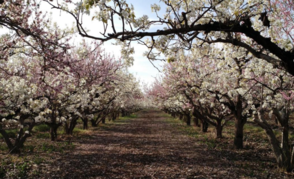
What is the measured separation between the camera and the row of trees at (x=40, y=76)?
264 inches

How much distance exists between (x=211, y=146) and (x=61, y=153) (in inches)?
389

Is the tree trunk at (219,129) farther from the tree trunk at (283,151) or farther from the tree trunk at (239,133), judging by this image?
the tree trunk at (283,151)

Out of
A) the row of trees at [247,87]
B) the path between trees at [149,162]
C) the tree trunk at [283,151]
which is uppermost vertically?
the row of trees at [247,87]

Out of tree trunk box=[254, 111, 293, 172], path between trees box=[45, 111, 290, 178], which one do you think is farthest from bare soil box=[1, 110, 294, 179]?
tree trunk box=[254, 111, 293, 172]

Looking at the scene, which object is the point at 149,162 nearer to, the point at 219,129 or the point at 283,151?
the point at 283,151

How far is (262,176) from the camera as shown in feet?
30.2

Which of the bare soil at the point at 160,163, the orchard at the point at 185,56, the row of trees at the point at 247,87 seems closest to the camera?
the orchard at the point at 185,56

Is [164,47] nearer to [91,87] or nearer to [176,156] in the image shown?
[176,156]

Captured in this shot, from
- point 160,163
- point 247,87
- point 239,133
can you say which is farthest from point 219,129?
point 160,163

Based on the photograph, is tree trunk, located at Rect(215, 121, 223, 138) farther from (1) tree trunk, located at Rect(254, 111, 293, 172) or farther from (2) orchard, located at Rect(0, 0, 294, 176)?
(1) tree trunk, located at Rect(254, 111, 293, 172)

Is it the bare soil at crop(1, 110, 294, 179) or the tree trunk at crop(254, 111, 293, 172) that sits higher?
the tree trunk at crop(254, 111, 293, 172)

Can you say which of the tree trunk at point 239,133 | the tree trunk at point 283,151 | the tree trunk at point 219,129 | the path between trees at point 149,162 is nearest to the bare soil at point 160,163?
the path between trees at point 149,162

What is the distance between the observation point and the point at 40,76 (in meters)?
8.70

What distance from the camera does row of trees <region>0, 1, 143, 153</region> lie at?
6.71 meters
